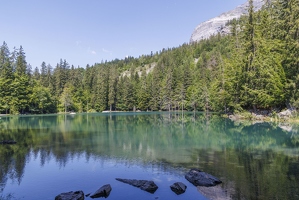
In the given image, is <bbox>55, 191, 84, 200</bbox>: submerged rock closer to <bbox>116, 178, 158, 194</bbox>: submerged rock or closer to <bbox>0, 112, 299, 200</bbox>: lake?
<bbox>0, 112, 299, 200</bbox>: lake

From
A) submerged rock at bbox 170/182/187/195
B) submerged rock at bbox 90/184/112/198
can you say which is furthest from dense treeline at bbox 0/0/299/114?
submerged rock at bbox 90/184/112/198

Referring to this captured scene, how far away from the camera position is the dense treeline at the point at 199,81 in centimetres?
4372

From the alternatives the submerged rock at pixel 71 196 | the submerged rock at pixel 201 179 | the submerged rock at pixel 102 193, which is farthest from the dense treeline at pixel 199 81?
the submerged rock at pixel 71 196

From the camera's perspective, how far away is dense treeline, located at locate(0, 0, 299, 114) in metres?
43.7

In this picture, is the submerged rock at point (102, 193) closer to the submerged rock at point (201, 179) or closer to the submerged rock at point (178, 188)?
the submerged rock at point (178, 188)

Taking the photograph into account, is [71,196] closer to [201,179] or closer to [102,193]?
[102,193]

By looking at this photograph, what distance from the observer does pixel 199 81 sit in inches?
3821

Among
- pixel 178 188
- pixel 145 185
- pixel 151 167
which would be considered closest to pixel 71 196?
pixel 145 185

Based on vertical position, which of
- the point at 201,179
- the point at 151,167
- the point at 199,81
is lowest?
the point at 151,167

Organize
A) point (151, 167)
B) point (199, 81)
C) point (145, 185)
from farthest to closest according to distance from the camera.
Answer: point (199, 81), point (151, 167), point (145, 185)

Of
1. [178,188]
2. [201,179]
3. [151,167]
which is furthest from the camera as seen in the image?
[151,167]

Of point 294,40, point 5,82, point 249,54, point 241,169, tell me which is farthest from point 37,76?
point 241,169

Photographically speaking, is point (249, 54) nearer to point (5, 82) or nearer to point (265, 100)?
point (265, 100)

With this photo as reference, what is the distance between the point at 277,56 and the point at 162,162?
3936 cm
